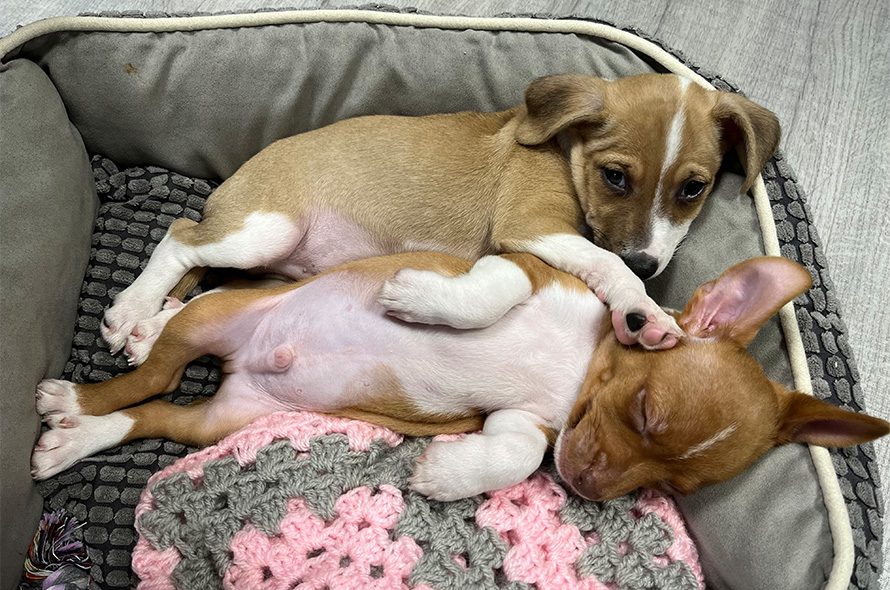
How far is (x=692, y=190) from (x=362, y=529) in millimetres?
1671

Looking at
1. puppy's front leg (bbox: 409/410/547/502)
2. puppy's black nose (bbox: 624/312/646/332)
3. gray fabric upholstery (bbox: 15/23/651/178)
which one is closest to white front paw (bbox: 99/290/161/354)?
gray fabric upholstery (bbox: 15/23/651/178)

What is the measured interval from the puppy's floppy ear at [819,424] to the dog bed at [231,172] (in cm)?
5

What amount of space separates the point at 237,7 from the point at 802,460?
3.30 metres

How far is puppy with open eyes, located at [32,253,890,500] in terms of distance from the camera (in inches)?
79.7

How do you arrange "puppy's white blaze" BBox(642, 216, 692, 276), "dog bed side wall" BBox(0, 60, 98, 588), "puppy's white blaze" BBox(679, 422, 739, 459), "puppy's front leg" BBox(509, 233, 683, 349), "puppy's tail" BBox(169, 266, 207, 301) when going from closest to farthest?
1. "puppy's white blaze" BBox(679, 422, 739, 459)
2. "puppy's front leg" BBox(509, 233, 683, 349)
3. "dog bed side wall" BBox(0, 60, 98, 588)
4. "puppy's white blaze" BBox(642, 216, 692, 276)
5. "puppy's tail" BBox(169, 266, 207, 301)

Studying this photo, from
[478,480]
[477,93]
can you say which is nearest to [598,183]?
[477,93]

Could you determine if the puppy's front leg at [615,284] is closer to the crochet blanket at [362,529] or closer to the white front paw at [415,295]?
the white front paw at [415,295]

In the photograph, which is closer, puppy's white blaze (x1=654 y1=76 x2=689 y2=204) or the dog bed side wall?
the dog bed side wall

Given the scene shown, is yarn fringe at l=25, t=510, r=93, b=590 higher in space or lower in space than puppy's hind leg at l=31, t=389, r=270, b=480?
lower

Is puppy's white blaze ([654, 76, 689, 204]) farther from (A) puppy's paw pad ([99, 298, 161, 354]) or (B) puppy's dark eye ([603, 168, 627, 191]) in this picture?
(A) puppy's paw pad ([99, 298, 161, 354])

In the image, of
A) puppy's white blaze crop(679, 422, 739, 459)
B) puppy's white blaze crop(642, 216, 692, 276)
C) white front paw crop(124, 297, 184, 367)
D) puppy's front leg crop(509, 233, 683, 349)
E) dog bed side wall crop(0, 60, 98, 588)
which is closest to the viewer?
puppy's white blaze crop(679, 422, 739, 459)

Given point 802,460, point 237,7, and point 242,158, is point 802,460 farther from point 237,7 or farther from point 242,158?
point 237,7

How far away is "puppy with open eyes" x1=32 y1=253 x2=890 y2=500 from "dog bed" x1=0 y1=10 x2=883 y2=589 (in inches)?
5.5

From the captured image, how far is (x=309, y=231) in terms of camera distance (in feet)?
9.00
